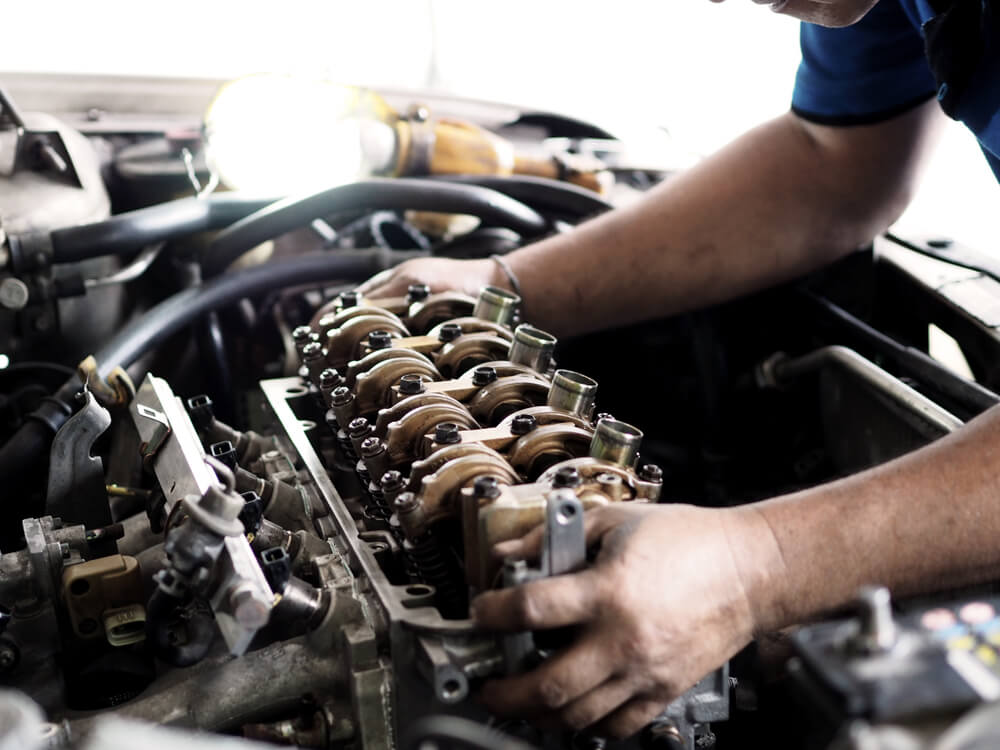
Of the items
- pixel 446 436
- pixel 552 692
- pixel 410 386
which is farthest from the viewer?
pixel 410 386

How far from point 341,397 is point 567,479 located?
1.38 feet

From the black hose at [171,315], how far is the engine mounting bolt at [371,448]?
52 centimetres

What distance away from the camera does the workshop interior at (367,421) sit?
934 mm

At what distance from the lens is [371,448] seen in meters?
1.16

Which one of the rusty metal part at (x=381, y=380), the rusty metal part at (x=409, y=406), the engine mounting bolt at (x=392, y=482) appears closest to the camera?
the engine mounting bolt at (x=392, y=482)

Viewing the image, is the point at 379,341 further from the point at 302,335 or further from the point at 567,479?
the point at 567,479

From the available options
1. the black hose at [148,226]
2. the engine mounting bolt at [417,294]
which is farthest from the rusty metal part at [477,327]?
the black hose at [148,226]

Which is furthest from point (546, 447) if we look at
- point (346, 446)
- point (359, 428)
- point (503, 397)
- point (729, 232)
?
point (729, 232)

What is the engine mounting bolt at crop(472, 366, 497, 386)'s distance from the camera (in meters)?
1.25

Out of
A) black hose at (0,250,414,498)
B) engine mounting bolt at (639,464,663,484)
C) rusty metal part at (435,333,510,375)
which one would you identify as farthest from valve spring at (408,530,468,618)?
black hose at (0,250,414,498)

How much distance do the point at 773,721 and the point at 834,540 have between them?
39 cm

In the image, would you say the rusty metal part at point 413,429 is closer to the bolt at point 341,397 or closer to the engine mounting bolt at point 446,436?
the engine mounting bolt at point 446,436

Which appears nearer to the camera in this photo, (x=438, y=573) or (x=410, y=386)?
(x=438, y=573)

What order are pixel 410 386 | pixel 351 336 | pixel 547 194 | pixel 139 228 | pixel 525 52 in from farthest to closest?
pixel 525 52 < pixel 547 194 < pixel 139 228 < pixel 351 336 < pixel 410 386
